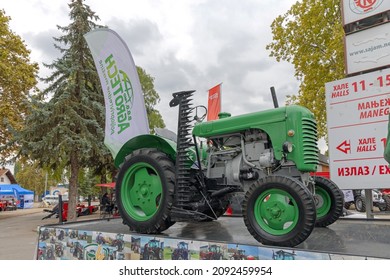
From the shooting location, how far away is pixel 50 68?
51.4 feet

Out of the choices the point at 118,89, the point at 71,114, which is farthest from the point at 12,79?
the point at 118,89

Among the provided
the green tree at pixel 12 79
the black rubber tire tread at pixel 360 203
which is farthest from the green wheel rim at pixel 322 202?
the green tree at pixel 12 79

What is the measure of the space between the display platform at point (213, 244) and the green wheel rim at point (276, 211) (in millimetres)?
208

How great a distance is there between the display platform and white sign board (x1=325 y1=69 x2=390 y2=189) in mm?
864

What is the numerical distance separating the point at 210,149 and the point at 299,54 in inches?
494

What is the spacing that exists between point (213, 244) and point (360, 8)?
493cm

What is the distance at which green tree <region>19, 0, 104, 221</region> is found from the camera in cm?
1450

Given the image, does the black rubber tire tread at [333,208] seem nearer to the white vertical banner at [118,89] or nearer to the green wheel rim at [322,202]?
the green wheel rim at [322,202]

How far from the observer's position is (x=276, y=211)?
330 cm

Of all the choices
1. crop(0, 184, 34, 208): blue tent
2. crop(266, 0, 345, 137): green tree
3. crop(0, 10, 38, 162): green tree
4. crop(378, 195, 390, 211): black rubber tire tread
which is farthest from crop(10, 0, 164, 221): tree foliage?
crop(0, 184, 34, 208): blue tent

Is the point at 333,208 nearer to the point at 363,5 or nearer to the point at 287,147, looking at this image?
the point at 287,147

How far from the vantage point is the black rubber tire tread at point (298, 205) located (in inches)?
121

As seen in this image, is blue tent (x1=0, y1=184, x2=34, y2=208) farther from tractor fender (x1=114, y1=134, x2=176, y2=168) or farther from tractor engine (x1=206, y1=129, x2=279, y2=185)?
tractor engine (x1=206, y1=129, x2=279, y2=185)
